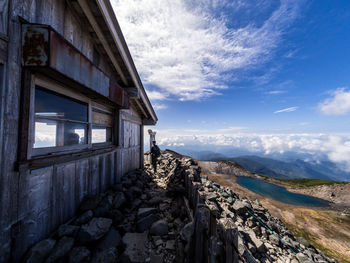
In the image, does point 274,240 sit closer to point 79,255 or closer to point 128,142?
point 79,255

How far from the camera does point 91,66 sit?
3.27m

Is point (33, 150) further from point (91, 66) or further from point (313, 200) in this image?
point (313, 200)

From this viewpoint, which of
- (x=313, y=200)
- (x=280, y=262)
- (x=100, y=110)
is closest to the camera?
(x=280, y=262)

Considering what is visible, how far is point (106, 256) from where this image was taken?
2.50 m

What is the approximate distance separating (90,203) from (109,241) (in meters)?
1.11

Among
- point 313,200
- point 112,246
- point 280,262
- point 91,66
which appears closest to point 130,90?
point 91,66

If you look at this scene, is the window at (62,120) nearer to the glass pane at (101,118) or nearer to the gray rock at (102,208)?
the glass pane at (101,118)

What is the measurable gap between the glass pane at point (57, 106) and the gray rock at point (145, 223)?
10.8 feet

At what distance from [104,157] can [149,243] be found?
117 inches

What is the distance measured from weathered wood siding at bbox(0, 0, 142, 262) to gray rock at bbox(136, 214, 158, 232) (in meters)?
1.66

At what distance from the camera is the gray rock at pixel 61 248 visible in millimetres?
2172

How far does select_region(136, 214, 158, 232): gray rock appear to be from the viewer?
3.46 metres

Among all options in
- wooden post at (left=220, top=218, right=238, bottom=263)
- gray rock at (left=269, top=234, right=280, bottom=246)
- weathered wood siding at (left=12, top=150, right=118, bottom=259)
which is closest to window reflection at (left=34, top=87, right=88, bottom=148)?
weathered wood siding at (left=12, top=150, right=118, bottom=259)

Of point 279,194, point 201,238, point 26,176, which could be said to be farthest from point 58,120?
point 279,194
